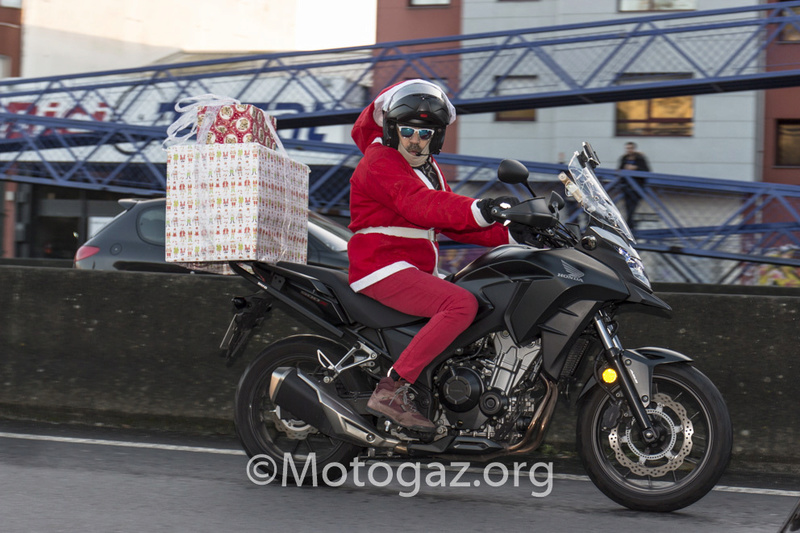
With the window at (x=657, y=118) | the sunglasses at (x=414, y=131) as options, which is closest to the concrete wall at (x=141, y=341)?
the sunglasses at (x=414, y=131)

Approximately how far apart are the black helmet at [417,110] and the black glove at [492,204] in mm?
534

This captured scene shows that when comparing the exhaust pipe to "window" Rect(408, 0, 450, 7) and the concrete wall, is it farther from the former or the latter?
"window" Rect(408, 0, 450, 7)

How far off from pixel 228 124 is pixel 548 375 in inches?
74.2

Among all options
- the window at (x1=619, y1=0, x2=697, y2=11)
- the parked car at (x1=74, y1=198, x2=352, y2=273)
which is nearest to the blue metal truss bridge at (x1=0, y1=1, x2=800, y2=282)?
the window at (x1=619, y1=0, x2=697, y2=11)

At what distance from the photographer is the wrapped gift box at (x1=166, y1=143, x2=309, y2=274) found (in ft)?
17.1

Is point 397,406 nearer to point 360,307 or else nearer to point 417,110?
point 360,307

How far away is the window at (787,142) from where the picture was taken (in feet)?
85.8

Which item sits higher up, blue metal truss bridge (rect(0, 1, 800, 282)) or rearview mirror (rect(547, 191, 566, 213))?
blue metal truss bridge (rect(0, 1, 800, 282))

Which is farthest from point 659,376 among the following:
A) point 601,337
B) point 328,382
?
point 328,382

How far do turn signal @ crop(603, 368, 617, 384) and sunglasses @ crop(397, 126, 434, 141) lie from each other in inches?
51.0

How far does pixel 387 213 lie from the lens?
5230mm

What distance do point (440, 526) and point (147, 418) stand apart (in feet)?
9.92

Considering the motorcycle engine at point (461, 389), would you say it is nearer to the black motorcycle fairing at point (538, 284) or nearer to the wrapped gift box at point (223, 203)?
the black motorcycle fairing at point (538, 284)

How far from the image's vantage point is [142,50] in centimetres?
→ 3669
